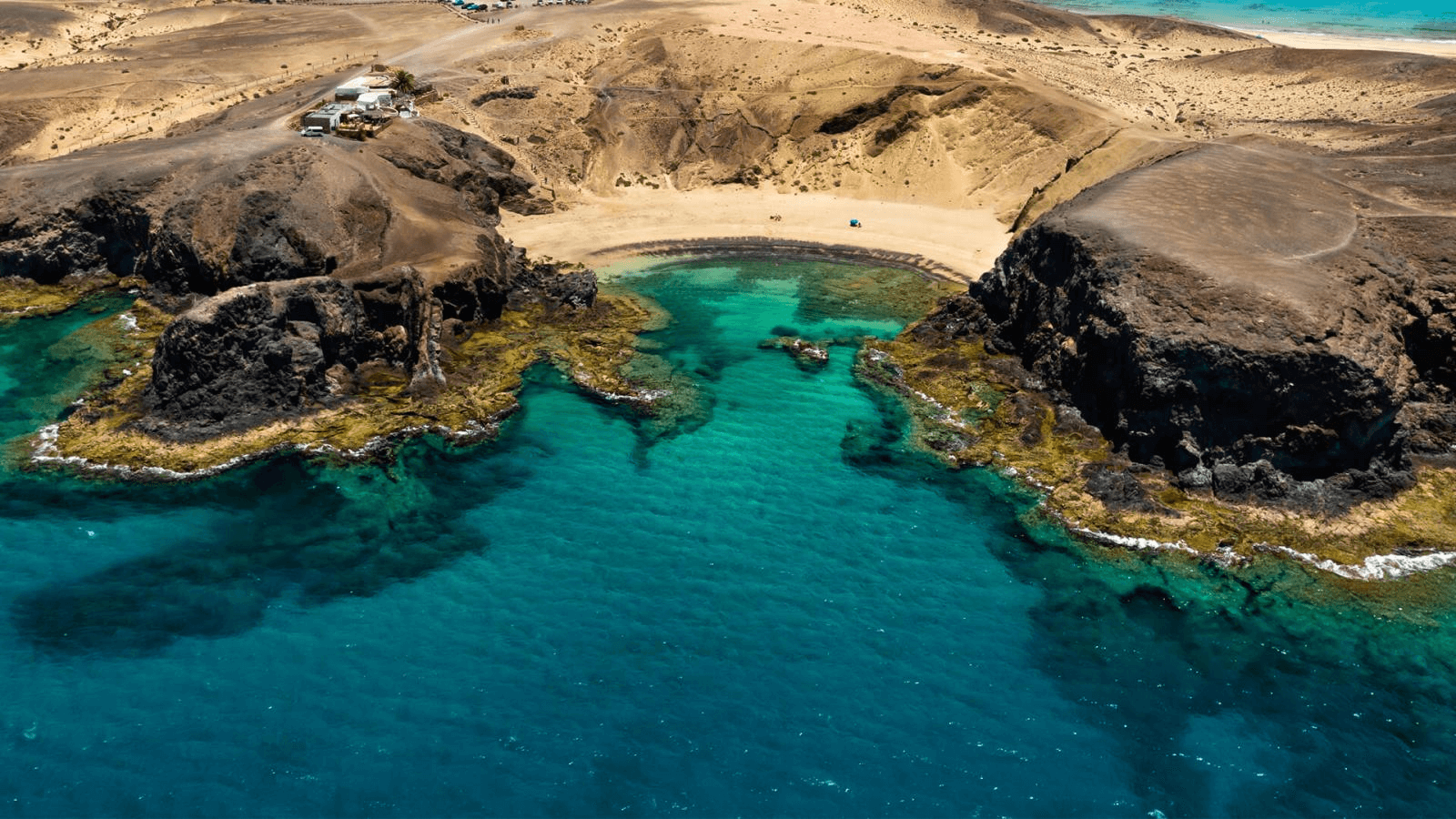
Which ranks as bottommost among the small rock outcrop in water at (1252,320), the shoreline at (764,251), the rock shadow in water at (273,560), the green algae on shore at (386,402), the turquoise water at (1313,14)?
the rock shadow in water at (273,560)

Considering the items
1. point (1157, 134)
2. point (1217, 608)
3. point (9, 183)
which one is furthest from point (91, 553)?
point (1157, 134)

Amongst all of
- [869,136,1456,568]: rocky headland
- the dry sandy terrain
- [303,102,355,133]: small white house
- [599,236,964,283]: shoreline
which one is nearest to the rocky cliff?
[303,102,355,133]: small white house

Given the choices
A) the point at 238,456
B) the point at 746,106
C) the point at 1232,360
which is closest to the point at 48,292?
the point at 238,456

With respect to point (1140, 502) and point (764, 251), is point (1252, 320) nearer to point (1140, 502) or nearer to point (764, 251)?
point (1140, 502)

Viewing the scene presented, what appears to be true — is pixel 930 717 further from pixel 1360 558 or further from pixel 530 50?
pixel 530 50

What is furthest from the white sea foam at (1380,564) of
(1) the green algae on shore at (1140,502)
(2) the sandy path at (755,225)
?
(2) the sandy path at (755,225)

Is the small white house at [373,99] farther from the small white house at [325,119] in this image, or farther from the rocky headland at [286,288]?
the rocky headland at [286,288]
